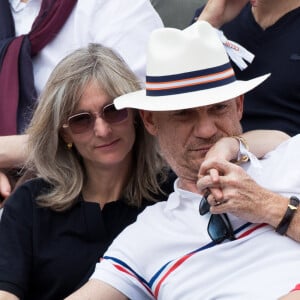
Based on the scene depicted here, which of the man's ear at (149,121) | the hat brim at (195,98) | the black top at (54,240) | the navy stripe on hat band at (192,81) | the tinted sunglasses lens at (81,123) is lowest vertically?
the black top at (54,240)

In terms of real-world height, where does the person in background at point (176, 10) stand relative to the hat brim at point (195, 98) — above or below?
below

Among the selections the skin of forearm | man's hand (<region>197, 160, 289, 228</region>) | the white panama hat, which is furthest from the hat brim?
the skin of forearm

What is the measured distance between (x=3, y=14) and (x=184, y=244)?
4.96 feet

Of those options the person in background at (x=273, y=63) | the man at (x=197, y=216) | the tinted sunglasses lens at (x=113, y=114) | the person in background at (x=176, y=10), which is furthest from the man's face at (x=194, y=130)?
the person in background at (x=176, y=10)

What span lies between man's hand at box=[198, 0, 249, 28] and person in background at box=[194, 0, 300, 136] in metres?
0.08

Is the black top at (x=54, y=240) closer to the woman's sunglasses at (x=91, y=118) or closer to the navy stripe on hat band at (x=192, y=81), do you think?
the woman's sunglasses at (x=91, y=118)

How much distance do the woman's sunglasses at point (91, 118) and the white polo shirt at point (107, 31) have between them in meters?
0.55

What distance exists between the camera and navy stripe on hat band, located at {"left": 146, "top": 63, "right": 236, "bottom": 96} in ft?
6.28

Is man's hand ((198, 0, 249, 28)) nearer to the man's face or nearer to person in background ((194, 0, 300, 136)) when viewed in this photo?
person in background ((194, 0, 300, 136))

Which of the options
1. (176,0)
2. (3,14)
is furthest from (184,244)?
(176,0)

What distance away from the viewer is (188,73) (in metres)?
1.92

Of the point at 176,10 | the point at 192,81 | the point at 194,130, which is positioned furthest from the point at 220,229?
the point at 176,10

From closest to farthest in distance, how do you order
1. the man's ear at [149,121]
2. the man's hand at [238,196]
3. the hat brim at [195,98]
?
1. the man's hand at [238,196]
2. the hat brim at [195,98]
3. the man's ear at [149,121]

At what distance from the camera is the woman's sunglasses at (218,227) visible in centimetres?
188
